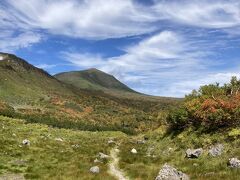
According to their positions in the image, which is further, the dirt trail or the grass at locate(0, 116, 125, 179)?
the grass at locate(0, 116, 125, 179)

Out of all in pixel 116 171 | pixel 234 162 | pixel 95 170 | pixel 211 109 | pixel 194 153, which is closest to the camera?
pixel 234 162

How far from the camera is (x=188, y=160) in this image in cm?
3406

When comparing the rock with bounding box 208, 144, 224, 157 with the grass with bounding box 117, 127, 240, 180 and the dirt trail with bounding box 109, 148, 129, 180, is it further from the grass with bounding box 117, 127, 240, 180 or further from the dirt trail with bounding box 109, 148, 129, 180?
the dirt trail with bounding box 109, 148, 129, 180

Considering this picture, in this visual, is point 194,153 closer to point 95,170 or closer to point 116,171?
point 116,171

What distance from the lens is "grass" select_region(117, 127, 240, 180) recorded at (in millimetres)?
27484

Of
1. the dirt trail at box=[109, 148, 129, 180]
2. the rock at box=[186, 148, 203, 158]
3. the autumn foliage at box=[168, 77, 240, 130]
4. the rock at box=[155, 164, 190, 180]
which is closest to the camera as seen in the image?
the rock at box=[155, 164, 190, 180]

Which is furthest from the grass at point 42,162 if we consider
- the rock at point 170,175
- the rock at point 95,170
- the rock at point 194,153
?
the rock at point 194,153

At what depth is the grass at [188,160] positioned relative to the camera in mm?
27484

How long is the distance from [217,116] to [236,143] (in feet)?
24.2

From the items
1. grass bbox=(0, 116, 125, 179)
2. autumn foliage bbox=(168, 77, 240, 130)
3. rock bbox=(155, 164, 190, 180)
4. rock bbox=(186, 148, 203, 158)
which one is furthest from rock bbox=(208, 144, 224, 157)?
rock bbox=(155, 164, 190, 180)

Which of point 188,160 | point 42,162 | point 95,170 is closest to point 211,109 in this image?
point 188,160

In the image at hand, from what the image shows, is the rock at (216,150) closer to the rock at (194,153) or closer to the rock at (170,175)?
the rock at (194,153)

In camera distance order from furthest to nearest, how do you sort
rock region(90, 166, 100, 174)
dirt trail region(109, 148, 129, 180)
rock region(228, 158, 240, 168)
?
rock region(90, 166, 100, 174) < dirt trail region(109, 148, 129, 180) < rock region(228, 158, 240, 168)

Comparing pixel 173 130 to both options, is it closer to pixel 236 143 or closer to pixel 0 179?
pixel 236 143
